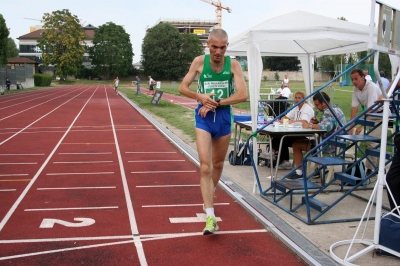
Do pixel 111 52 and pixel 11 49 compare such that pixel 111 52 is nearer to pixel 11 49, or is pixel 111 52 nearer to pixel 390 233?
pixel 11 49

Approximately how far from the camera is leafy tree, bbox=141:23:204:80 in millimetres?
92312

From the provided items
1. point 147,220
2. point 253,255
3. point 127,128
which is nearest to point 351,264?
point 253,255

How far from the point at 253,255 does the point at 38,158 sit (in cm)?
673

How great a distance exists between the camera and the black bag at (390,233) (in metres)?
4.07

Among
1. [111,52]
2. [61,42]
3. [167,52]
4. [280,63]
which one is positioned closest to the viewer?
[280,63]

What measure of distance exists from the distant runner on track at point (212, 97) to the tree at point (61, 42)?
8892 centimetres

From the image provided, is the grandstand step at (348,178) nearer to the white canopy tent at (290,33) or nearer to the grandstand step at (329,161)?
the grandstand step at (329,161)

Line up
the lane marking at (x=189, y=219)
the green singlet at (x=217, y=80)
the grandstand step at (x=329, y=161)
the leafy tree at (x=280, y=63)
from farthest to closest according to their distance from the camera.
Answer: the leafy tree at (x=280, y=63), the lane marking at (x=189, y=219), the grandstand step at (x=329, y=161), the green singlet at (x=217, y=80)

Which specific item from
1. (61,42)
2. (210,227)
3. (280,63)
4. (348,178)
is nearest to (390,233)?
(348,178)

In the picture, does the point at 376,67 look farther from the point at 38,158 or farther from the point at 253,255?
the point at 38,158

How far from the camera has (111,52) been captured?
98.4 metres

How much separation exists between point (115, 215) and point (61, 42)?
9149 cm

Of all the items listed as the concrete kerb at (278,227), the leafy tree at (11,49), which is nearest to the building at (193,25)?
the leafy tree at (11,49)

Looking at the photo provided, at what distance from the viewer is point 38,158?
32.0 ft
